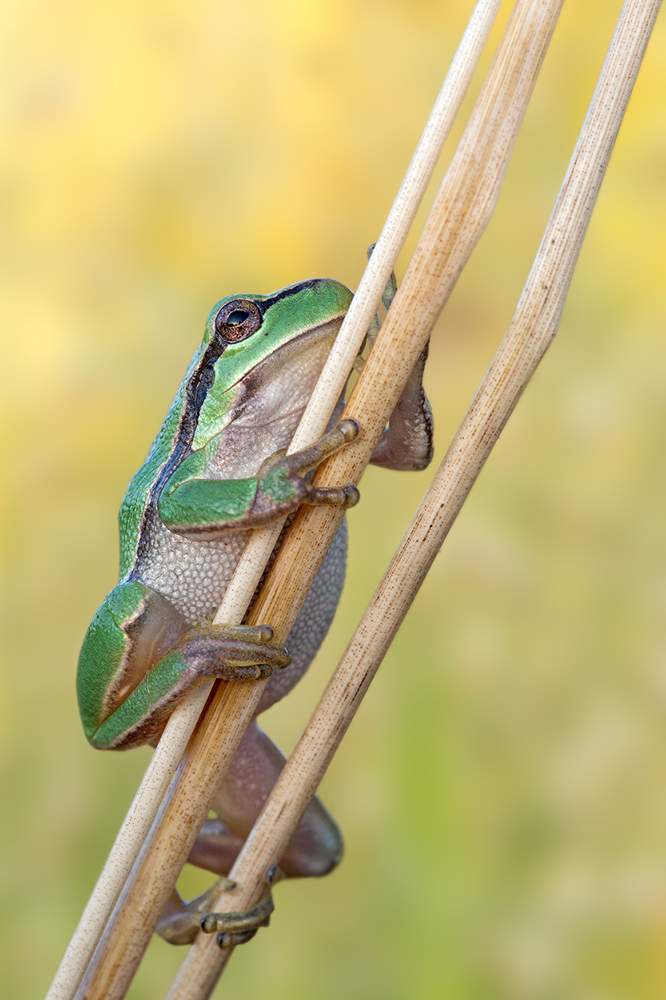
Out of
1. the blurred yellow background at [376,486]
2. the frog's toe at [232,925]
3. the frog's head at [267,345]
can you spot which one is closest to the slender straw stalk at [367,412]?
the frog's toe at [232,925]

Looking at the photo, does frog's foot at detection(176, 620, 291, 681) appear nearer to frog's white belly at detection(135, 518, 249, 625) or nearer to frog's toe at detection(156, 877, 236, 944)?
frog's white belly at detection(135, 518, 249, 625)

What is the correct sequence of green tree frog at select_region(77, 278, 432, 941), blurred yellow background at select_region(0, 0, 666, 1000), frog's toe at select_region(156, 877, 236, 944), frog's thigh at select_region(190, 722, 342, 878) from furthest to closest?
blurred yellow background at select_region(0, 0, 666, 1000)
frog's thigh at select_region(190, 722, 342, 878)
frog's toe at select_region(156, 877, 236, 944)
green tree frog at select_region(77, 278, 432, 941)

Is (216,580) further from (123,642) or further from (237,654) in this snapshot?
(237,654)

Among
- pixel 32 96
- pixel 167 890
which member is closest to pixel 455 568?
pixel 167 890

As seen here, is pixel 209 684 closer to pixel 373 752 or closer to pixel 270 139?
pixel 373 752

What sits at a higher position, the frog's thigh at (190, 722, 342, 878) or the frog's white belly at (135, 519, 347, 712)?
the frog's white belly at (135, 519, 347, 712)

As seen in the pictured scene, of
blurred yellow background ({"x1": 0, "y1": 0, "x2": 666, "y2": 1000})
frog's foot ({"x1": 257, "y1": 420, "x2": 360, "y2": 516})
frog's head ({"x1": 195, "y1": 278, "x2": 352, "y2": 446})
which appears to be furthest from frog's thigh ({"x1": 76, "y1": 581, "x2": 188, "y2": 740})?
blurred yellow background ({"x1": 0, "y1": 0, "x2": 666, "y2": 1000})
